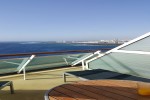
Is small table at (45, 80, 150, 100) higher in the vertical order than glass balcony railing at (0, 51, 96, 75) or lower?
higher

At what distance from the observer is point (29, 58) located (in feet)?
21.1

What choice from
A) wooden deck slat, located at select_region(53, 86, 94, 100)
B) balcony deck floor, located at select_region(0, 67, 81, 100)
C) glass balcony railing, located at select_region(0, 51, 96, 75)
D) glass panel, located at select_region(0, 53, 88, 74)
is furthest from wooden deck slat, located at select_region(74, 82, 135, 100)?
glass panel, located at select_region(0, 53, 88, 74)

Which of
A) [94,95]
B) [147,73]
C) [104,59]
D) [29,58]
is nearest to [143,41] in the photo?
[147,73]

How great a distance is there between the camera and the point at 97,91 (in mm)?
2357

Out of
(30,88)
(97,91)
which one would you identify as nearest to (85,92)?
(97,91)

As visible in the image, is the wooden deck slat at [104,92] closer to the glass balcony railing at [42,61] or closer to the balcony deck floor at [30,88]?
the balcony deck floor at [30,88]

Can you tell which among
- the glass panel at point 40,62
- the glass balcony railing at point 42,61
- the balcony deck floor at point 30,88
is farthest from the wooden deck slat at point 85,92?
the glass panel at point 40,62

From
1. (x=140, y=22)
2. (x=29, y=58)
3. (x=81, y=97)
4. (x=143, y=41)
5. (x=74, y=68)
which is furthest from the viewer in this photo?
(x=140, y=22)

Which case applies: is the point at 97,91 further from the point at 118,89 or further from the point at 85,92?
the point at 118,89

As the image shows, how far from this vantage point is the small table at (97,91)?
2.13m

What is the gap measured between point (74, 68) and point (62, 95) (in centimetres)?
566

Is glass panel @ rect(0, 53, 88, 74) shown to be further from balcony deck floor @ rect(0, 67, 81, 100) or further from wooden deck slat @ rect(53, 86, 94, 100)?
wooden deck slat @ rect(53, 86, 94, 100)

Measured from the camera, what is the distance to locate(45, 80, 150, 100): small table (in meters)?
2.13

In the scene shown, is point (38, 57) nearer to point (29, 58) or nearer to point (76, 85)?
point (29, 58)
